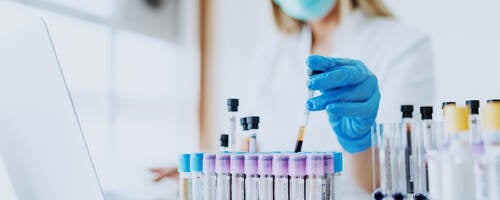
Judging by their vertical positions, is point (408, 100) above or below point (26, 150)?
above

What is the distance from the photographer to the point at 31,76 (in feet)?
2.31

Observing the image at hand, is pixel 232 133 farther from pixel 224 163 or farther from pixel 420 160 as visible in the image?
pixel 420 160

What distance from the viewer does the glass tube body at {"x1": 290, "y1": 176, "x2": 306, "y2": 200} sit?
695 millimetres

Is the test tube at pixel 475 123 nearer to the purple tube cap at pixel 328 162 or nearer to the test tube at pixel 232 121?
the purple tube cap at pixel 328 162

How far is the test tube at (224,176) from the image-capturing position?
756 millimetres

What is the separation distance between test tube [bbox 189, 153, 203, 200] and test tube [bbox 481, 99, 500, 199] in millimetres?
421

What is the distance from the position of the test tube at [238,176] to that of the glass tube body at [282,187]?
0.06 meters

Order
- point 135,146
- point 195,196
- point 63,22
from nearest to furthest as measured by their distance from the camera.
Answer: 1. point 195,196
2. point 63,22
3. point 135,146

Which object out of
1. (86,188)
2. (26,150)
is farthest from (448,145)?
(26,150)

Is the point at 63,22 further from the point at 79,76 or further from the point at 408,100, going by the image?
the point at 408,100

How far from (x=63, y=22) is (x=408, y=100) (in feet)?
4.12

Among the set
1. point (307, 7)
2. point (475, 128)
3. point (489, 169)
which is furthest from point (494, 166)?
point (307, 7)

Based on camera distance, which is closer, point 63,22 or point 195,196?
point 195,196

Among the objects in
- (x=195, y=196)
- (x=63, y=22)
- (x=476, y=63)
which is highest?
(x=63, y=22)
